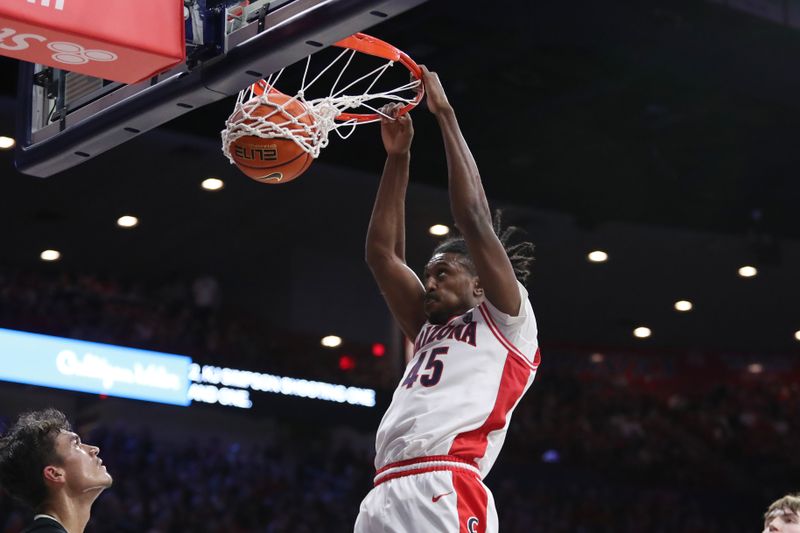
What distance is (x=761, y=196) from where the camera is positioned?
12.0m

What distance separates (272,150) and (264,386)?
991cm

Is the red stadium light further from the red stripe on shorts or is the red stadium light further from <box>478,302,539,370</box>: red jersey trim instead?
the red stripe on shorts

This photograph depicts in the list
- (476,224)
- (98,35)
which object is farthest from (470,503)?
(98,35)

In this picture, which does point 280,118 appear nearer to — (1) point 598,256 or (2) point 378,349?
(1) point 598,256

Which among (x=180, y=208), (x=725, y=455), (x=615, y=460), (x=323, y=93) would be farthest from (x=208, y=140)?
(x=725, y=455)

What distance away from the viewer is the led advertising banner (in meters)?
11.6

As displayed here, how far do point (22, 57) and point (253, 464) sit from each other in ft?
32.3

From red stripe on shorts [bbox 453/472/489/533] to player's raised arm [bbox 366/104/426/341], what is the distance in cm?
67

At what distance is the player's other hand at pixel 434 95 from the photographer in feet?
12.0

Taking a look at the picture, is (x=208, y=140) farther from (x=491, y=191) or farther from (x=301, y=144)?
(x=301, y=144)

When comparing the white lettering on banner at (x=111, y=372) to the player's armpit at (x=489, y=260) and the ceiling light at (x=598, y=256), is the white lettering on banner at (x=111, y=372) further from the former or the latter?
the player's armpit at (x=489, y=260)

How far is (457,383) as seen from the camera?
11.7ft

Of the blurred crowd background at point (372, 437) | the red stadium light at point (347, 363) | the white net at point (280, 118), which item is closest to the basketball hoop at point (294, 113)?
the white net at point (280, 118)

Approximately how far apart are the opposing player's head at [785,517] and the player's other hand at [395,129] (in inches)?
69.5
